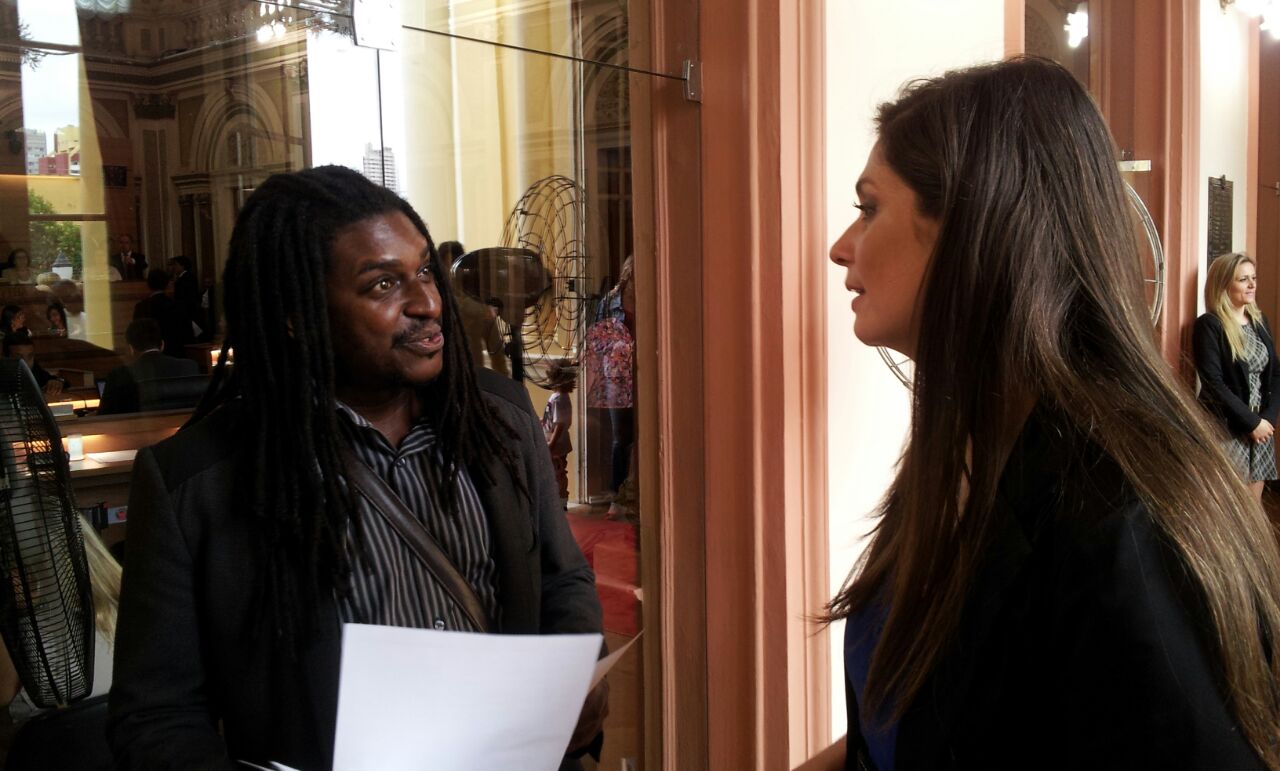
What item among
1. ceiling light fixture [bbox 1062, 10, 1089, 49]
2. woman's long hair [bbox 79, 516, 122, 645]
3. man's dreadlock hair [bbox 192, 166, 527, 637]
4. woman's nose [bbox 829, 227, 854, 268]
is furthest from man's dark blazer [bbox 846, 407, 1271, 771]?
ceiling light fixture [bbox 1062, 10, 1089, 49]

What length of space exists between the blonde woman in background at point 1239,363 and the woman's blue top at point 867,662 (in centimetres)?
536

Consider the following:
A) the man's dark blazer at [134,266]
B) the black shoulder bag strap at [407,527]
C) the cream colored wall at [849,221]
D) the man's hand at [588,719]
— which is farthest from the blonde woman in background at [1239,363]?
the man's dark blazer at [134,266]

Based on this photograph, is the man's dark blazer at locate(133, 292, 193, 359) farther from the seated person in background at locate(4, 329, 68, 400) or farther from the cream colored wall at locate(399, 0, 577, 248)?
the cream colored wall at locate(399, 0, 577, 248)

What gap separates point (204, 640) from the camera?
1241 mm

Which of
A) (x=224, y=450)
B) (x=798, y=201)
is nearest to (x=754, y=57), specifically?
(x=798, y=201)

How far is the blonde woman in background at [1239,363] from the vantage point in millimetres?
6031

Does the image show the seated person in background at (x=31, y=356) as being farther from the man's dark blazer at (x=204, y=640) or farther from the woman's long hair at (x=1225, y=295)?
the woman's long hair at (x=1225, y=295)

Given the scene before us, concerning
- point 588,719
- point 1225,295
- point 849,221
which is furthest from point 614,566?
point 1225,295

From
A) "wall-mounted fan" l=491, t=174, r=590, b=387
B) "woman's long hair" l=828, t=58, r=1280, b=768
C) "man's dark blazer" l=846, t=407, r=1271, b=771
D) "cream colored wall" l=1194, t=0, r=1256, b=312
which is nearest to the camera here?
"man's dark blazer" l=846, t=407, r=1271, b=771

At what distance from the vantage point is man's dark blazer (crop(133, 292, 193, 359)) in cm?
135

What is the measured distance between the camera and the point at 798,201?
229 centimetres

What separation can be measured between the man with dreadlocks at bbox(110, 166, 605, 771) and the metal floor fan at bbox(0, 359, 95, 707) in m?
0.12

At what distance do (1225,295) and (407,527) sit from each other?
19.3 ft

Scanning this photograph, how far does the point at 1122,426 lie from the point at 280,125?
105 centimetres
